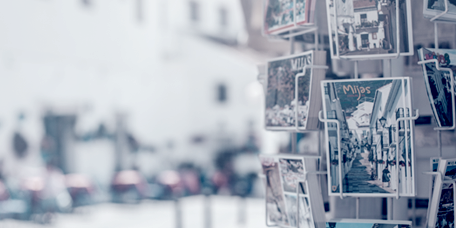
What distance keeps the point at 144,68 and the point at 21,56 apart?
415 cm

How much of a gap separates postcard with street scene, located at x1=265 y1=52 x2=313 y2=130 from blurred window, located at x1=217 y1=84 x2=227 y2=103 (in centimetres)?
1275

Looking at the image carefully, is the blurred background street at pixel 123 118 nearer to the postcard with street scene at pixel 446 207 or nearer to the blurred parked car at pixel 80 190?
the blurred parked car at pixel 80 190

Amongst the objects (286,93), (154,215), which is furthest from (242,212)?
(286,93)

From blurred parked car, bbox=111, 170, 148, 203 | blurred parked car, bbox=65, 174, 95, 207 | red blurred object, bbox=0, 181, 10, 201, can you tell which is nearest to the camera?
red blurred object, bbox=0, 181, 10, 201

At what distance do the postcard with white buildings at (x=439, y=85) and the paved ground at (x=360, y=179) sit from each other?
318 millimetres

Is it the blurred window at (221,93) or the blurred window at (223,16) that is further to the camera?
the blurred window at (223,16)

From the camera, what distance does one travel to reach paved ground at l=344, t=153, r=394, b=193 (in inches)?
70.3

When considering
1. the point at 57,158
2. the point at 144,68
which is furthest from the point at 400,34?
the point at 144,68

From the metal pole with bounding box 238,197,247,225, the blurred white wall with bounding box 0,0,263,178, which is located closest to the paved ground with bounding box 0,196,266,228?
the metal pole with bounding box 238,197,247,225

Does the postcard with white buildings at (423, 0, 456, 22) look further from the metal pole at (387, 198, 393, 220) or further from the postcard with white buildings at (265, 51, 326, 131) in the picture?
the metal pole at (387, 198, 393, 220)

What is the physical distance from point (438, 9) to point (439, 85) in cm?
29

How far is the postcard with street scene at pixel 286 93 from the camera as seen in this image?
1.96 metres

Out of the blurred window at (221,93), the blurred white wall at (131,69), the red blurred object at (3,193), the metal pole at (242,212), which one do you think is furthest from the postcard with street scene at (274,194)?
the blurred window at (221,93)

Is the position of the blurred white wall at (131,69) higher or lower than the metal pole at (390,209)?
higher
